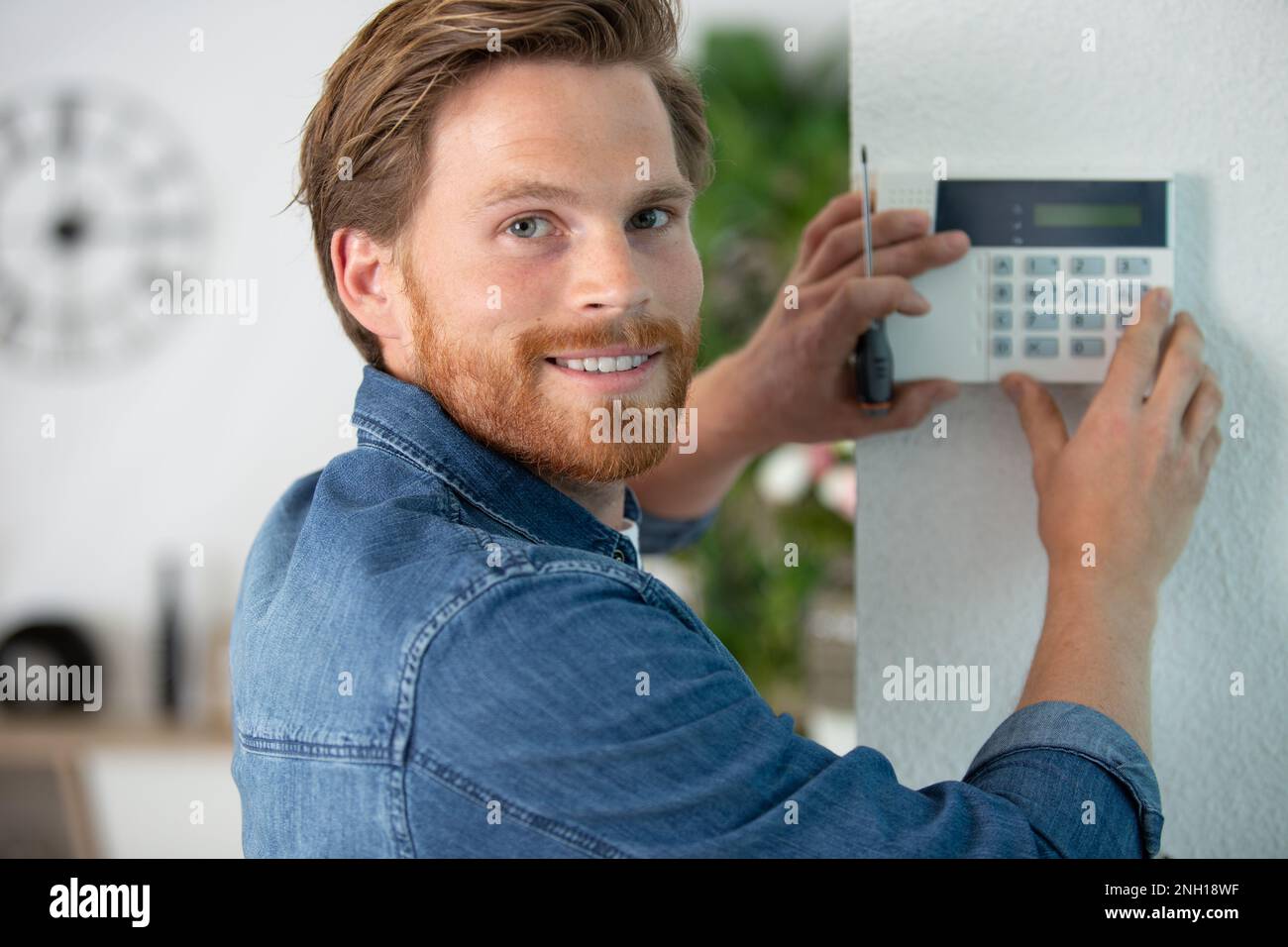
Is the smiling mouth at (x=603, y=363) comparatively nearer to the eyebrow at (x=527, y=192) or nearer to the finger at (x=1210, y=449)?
the eyebrow at (x=527, y=192)

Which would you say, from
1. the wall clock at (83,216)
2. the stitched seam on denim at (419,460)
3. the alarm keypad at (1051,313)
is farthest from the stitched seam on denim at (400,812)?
the wall clock at (83,216)

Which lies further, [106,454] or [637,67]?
[106,454]

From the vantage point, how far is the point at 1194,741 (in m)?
0.85

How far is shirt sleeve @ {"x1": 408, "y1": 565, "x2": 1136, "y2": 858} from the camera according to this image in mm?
544

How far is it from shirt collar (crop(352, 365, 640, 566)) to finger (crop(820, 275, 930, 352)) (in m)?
0.26

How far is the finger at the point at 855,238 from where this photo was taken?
0.83m

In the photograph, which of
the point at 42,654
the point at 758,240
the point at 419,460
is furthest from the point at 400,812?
the point at 42,654

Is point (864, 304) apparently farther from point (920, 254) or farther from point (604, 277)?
point (604, 277)

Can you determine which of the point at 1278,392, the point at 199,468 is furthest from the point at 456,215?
the point at 199,468

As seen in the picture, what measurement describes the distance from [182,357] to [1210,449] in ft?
8.36

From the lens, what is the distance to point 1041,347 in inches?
32.5
